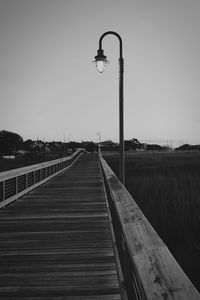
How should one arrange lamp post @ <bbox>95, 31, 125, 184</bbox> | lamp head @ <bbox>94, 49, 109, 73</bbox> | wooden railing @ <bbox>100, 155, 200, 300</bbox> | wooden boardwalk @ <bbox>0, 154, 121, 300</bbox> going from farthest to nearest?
lamp head @ <bbox>94, 49, 109, 73</bbox> → lamp post @ <bbox>95, 31, 125, 184</bbox> → wooden boardwalk @ <bbox>0, 154, 121, 300</bbox> → wooden railing @ <bbox>100, 155, 200, 300</bbox>

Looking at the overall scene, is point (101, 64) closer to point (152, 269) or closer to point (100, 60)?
point (100, 60)

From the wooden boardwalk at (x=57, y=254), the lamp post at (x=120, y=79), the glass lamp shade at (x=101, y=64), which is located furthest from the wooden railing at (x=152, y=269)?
the glass lamp shade at (x=101, y=64)

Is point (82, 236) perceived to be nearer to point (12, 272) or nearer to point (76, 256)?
point (76, 256)

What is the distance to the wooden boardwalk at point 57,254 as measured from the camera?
2969 mm

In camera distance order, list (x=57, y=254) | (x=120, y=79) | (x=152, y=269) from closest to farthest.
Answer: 1. (x=152, y=269)
2. (x=57, y=254)
3. (x=120, y=79)

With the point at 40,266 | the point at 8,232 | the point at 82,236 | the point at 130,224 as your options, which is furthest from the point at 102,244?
the point at 130,224

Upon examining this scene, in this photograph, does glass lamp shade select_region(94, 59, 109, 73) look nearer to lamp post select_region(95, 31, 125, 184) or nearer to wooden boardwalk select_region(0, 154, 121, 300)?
lamp post select_region(95, 31, 125, 184)

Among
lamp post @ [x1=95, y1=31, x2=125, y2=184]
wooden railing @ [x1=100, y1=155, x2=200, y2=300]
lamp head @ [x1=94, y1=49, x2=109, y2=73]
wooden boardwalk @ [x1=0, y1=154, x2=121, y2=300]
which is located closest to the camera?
wooden railing @ [x1=100, y1=155, x2=200, y2=300]

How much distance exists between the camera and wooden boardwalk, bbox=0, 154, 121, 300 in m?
2.97

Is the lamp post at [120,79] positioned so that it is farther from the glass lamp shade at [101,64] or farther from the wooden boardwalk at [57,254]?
the wooden boardwalk at [57,254]

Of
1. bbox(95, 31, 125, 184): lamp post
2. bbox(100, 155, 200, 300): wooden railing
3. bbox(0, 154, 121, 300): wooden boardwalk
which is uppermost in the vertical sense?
bbox(95, 31, 125, 184): lamp post

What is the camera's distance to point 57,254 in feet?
13.0

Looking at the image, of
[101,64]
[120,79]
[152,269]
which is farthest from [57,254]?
[101,64]

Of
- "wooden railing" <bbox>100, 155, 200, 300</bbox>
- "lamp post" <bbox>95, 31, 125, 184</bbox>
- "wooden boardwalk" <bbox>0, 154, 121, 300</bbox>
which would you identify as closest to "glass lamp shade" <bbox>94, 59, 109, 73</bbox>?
"lamp post" <bbox>95, 31, 125, 184</bbox>
